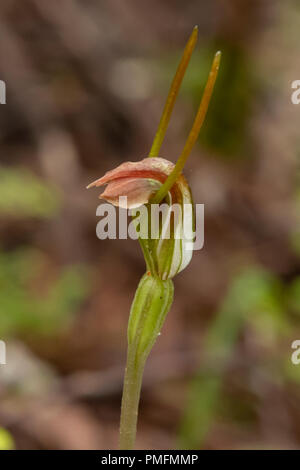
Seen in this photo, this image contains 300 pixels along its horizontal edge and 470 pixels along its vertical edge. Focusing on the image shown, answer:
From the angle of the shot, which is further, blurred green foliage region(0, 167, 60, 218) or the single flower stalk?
blurred green foliage region(0, 167, 60, 218)

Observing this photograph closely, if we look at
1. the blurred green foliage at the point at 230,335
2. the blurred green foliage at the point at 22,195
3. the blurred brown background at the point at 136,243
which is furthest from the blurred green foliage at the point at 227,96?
the blurred green foliage at the point at 230,335

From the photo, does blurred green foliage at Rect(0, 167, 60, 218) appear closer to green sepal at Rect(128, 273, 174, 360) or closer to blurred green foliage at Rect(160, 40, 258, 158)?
blurred green foliage at Rect(160, 40, 258, 158)

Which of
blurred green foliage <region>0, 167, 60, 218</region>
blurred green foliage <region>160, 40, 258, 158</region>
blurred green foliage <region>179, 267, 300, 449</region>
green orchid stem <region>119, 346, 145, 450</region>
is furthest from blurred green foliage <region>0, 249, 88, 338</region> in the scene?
green orchid stem <region>119, 346, 145, 450</region>

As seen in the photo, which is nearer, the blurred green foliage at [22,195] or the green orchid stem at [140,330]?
the green orchid stem at [140,330]

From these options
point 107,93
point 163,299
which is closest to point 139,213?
point 163,299

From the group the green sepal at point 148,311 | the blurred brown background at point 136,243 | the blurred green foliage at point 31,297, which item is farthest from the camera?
the blurred green foliage at point 31,297

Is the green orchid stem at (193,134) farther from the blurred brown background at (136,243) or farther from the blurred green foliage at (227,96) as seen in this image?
the blurred green foliage at (227,96)

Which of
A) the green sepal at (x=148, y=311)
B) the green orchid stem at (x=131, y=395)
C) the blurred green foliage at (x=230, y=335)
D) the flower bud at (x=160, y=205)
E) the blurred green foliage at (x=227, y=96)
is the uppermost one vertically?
the blurred green foliage at (x=227, y=96)
